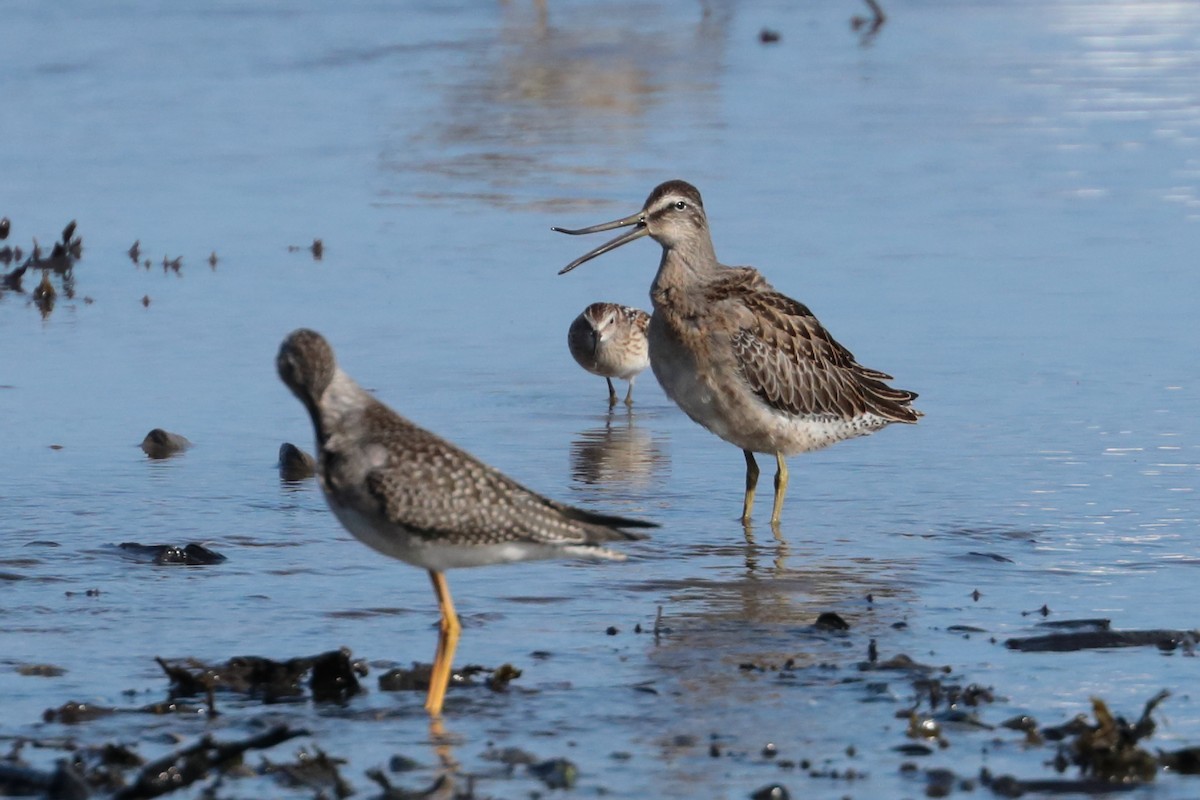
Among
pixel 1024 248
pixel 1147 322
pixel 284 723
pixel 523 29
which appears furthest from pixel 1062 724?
pixel 523 29

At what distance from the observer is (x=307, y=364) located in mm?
6621

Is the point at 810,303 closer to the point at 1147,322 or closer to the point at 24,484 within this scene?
the point at 1147,322

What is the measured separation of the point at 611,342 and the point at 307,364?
16.4ft

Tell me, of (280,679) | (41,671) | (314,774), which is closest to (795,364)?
(280,679)

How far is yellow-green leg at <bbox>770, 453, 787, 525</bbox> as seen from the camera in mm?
9242

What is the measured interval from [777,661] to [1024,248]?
8043mm

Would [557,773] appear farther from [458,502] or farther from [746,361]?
[746,361]

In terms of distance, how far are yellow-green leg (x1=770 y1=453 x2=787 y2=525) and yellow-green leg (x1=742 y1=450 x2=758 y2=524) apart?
0.33 feet

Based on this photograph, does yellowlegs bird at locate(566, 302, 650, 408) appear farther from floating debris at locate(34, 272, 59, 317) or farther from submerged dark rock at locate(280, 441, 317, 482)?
floating debris at locate(34, 272, 59, 317)

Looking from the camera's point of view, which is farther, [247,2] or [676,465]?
[247,2]

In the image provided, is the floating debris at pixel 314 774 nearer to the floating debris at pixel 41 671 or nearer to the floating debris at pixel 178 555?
the floating debris at pixel 41 671

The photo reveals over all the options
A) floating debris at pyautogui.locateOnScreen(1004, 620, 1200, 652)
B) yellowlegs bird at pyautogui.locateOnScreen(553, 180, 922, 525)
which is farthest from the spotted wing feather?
yellowlegs bird at pyautogui.locateOnScreen(553, 180, 922, 525)

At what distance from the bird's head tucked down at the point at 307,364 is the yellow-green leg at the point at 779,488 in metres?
3.05

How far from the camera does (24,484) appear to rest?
9.42 meters
